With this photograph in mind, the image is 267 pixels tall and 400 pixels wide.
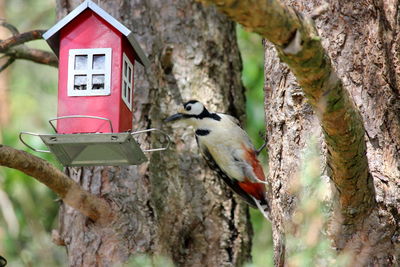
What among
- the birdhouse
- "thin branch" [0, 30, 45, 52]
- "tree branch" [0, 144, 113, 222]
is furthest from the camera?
"thin branch" [0, 30, 45, 52]

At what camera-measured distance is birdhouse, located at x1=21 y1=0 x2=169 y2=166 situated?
3.18 meters

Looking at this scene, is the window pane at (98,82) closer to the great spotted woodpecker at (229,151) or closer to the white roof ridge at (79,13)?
the white roof ridge at (79,13)

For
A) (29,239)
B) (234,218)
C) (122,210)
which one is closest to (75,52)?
(122,210)

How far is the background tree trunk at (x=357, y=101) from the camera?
2.89 meters

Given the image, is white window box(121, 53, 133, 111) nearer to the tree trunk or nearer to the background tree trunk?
the background tree trunk

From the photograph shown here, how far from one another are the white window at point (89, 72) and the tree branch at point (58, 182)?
1.25 feet

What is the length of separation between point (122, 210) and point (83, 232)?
263 mm

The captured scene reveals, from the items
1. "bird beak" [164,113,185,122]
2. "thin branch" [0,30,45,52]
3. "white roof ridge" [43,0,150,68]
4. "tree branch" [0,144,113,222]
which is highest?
"thin branch" [0,30,45,52]

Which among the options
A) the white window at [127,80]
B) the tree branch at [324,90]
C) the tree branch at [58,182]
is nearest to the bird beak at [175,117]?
the tree branch at [58,182]

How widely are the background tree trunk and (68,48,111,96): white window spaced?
0.74 m

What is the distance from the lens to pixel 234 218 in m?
4.77

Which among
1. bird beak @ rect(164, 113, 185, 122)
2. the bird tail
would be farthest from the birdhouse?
the bird tail

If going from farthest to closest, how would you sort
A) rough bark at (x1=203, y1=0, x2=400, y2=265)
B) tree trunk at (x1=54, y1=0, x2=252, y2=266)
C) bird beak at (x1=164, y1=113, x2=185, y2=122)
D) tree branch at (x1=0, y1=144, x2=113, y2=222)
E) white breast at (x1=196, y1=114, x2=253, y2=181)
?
1. white breast at (x1=196, y1=114, x2=253, y2=181)
2. bird beak at (x1=164, y1=113, x2=185, y2=122)
3. tree trunk at (x1=54, y1=0, x2=252, y2=266)
4. tree branch at (x1=0, y1=144, x2=113, y2=222)
5. rough bark at (x1=203, y1=0, x2=400, y2=265)

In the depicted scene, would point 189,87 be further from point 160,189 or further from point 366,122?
point 366,122
